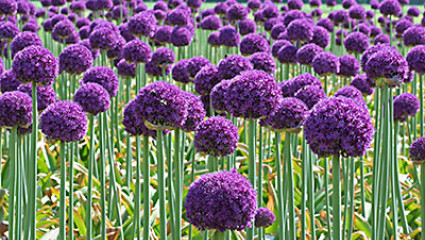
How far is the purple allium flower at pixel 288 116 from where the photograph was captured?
2.90m

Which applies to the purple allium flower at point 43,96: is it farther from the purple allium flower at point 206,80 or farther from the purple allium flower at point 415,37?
the purple allium flower at point 415,37

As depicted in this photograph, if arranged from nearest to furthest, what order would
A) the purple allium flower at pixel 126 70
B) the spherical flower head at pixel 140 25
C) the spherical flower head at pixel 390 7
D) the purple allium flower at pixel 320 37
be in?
the spherical flower head at pixel 140 25, the purple allium flower at pixel 126 70, the purple allium flower at pixel 320 37, the spherical flower head at pixel 390 7

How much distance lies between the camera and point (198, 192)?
82.3 inches

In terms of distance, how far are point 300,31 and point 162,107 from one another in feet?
12.5

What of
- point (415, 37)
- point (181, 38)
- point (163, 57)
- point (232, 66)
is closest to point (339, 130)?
point (232, 66)

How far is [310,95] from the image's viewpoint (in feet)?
11.0

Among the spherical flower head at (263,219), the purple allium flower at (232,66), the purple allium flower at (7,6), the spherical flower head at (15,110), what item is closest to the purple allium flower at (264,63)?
A: the purple allium flower at (232,66)

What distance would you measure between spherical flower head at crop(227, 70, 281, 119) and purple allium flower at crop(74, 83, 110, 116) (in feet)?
3.73

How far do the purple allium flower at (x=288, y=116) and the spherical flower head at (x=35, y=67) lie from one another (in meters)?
1.37

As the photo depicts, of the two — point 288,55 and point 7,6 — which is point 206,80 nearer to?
point 288,55

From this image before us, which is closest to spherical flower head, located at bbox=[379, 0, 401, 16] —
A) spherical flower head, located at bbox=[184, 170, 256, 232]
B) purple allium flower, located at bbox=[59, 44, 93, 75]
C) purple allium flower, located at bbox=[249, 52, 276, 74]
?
purple allium flower, located at bbox=[249, 52, 276, 74]

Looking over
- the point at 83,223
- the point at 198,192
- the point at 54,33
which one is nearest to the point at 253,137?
the point at 198,192

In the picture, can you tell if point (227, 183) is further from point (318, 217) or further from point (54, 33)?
point (54, 33)

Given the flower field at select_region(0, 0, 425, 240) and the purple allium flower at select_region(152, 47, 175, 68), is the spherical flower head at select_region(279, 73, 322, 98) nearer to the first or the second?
the flower field at select_region(0, 0, 425, 240)
